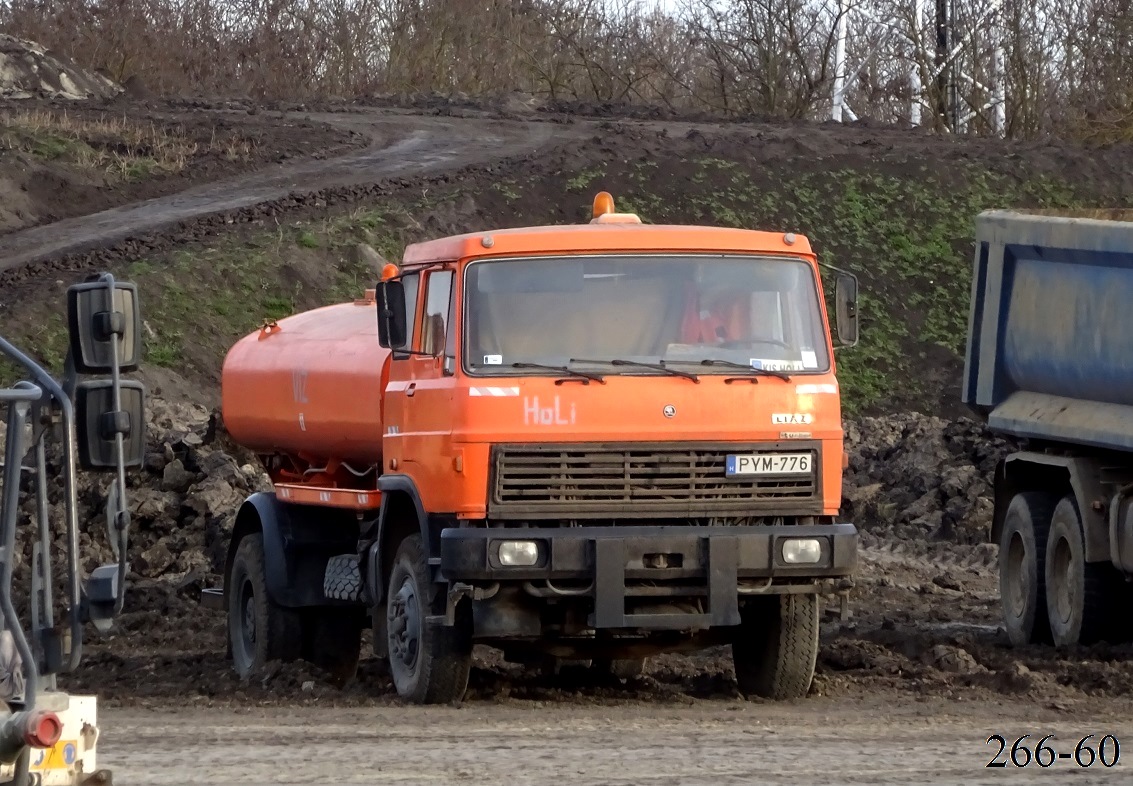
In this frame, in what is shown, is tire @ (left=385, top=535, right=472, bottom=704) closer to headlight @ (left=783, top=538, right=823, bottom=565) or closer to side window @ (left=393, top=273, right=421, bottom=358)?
side window @ (left=393, top=273, right=421, bottom=358)

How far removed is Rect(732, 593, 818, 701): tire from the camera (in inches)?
382

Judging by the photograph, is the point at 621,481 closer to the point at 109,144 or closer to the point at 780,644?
the point at 780,644

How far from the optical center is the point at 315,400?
11.1 meters

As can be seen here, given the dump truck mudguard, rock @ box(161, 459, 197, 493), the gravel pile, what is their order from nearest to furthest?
the dump truck mudguard
rock @ box(161, 459, 197, 493)
the gravel pile

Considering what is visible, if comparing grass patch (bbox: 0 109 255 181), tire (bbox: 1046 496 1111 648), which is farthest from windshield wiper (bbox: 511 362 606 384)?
grass patch (bbox: 0 109 255 181)

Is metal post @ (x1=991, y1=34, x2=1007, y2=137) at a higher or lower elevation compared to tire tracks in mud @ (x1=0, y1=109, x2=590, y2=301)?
higher

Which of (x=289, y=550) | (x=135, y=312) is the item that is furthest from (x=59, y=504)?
(x=135, y=312)

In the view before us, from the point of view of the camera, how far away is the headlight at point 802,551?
30.1 feet

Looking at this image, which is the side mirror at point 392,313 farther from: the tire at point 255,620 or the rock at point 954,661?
the rock at point 954,661

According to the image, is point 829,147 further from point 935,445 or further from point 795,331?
point 795,331

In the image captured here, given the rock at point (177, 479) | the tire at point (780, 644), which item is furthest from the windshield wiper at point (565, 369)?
the rock at point (177, 479)

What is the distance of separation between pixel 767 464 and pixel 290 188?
67.0ft

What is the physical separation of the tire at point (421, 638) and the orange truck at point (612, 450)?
0.04 feet

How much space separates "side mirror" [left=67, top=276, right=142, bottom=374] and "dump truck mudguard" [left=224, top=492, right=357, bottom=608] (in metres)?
5.49
